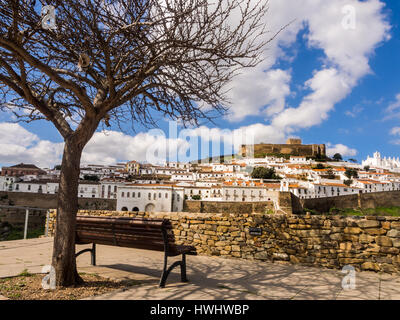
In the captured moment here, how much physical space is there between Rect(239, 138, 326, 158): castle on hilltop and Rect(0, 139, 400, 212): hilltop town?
305 centimetres

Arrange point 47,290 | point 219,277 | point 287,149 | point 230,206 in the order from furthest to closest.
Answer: point 287,149
point 230,206
point 219,277
point 47,290

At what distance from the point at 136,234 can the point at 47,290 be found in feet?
3.55

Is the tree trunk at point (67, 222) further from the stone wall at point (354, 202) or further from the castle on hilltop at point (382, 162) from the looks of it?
the castle on hilltop at point (382, 162)

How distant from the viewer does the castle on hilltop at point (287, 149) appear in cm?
Result: 10131

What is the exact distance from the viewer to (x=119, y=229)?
358cm

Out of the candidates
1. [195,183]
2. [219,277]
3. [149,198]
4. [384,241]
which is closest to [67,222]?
[219,277]

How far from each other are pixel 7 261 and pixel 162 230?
2.94 metres

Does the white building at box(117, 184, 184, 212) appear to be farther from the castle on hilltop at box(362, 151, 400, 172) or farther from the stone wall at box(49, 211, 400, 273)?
the castle on hilltop at box(362, 151, 400, 172)

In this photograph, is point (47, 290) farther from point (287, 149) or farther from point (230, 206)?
point (287, 149)

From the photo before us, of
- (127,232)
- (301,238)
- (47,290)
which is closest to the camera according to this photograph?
(47,290)

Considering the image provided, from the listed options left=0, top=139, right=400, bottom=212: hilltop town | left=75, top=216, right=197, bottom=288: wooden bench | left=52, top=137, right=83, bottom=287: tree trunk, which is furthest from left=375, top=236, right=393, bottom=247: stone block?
left=0, top=139, right=400, bottom=212: hilltop town

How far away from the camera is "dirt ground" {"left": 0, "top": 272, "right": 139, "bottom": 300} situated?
8.57ft

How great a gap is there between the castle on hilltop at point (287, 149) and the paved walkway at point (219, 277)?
308ft

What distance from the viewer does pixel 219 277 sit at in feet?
12.5
